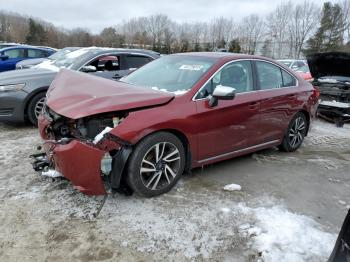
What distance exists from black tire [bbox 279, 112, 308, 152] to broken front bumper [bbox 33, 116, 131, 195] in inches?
120

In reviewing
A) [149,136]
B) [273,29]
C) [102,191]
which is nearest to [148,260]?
[102,191]

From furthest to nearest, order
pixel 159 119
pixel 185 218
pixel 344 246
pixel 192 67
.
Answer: pixel 192 67 → pixel 159 119 → pixel 185 218 → pixel 344 246

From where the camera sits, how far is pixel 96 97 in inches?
133

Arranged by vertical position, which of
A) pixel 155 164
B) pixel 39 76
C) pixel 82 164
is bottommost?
pixel 155 164

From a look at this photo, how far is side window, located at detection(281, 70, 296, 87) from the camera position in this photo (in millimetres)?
5199

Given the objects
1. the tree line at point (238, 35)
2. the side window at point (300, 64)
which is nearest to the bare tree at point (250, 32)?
the tree line at point (238, 35)

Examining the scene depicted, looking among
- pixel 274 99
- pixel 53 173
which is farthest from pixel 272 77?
pixel 53 173

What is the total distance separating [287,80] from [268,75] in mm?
517

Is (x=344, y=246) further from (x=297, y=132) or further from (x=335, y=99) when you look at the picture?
(x=335, y=99)

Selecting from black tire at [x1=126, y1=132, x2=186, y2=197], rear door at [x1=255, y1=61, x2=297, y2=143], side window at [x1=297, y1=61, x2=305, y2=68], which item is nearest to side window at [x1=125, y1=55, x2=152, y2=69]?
rear door at [x1=255, y1=61, x2=297, y2=143]

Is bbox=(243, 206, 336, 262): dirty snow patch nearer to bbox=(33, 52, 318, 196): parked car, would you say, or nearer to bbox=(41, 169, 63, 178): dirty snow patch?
bbox=(33, 52, 318, 196): parked car

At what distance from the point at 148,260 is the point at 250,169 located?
7.98 feet

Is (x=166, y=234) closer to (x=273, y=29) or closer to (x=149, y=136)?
(x=149, y=136)

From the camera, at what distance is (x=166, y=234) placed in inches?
122
